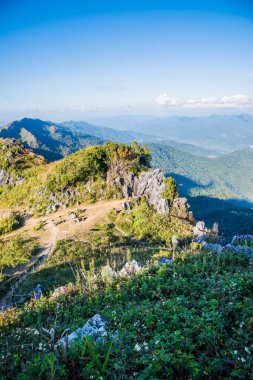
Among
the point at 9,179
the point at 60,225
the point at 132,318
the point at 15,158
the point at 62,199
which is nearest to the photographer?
the point at 132,318

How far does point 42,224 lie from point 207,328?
25.7 metres

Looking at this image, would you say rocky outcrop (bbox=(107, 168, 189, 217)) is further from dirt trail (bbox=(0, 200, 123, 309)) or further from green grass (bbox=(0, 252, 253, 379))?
green grass (bbox=(0, 252, 253, 379))

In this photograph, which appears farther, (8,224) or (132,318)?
(8,224)

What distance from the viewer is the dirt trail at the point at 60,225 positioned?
23131 millimetres

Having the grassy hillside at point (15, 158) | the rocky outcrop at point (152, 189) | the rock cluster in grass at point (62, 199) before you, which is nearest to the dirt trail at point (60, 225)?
the rock cluster in grass at point (62, 199)

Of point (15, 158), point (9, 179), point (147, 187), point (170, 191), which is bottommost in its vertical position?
point (170, 191)

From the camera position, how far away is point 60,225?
92.0 feet

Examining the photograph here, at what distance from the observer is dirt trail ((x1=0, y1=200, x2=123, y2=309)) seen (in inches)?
911

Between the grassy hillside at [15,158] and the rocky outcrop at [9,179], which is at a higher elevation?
the grassy hillside at [15,158]

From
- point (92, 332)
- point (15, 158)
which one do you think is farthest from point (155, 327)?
point (15, 158)

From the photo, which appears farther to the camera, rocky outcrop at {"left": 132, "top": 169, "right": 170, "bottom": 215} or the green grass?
rocky outcrop at {"left": 132, "top": 169, "right": 170, "bottom": 215}

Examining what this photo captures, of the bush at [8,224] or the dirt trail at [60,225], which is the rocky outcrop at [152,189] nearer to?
the dirt trail at [60,225]

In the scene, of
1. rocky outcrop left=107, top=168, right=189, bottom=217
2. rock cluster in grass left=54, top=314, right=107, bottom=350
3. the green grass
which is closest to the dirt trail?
rocky outcrop left=107, top=168, right=189, bottom=217

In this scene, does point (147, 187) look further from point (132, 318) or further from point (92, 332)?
point (92, 332)
